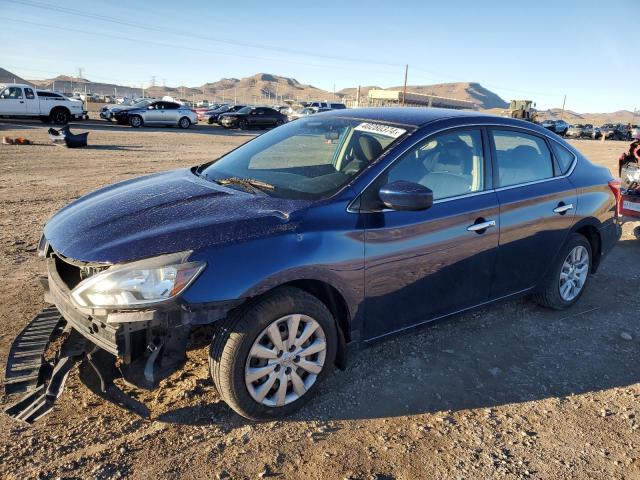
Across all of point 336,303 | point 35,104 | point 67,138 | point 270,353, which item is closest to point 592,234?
point 336,303

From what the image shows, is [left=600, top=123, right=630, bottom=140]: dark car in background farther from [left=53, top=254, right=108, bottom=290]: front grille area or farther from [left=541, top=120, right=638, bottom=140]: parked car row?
[left=53, top=254, right=108, bottom=290]: front grille area

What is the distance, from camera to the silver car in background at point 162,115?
27531 mm

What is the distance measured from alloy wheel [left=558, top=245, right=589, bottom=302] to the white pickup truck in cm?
2573

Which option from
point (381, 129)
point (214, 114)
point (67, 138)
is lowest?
point (67, 138)

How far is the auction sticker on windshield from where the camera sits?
353 centimetres

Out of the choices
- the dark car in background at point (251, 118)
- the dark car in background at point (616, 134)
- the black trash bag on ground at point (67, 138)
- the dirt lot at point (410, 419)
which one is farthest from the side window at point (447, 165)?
the dark car in background at point (616, 134)

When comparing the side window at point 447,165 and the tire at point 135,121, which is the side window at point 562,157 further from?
the tire at point 135,121

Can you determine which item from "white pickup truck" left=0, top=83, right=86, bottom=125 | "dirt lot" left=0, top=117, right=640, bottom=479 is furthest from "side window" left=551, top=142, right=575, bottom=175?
"white pickup truck" left=0, top=83, right=86, bottom=125

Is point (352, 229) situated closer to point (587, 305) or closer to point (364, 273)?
point (364, 273)

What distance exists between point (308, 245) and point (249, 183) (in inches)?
34.3

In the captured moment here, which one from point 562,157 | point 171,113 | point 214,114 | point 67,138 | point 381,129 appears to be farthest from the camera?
point 214,114

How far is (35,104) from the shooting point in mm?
24172

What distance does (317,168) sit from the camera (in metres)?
3.80

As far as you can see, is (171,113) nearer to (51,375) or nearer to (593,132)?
(51,375)
